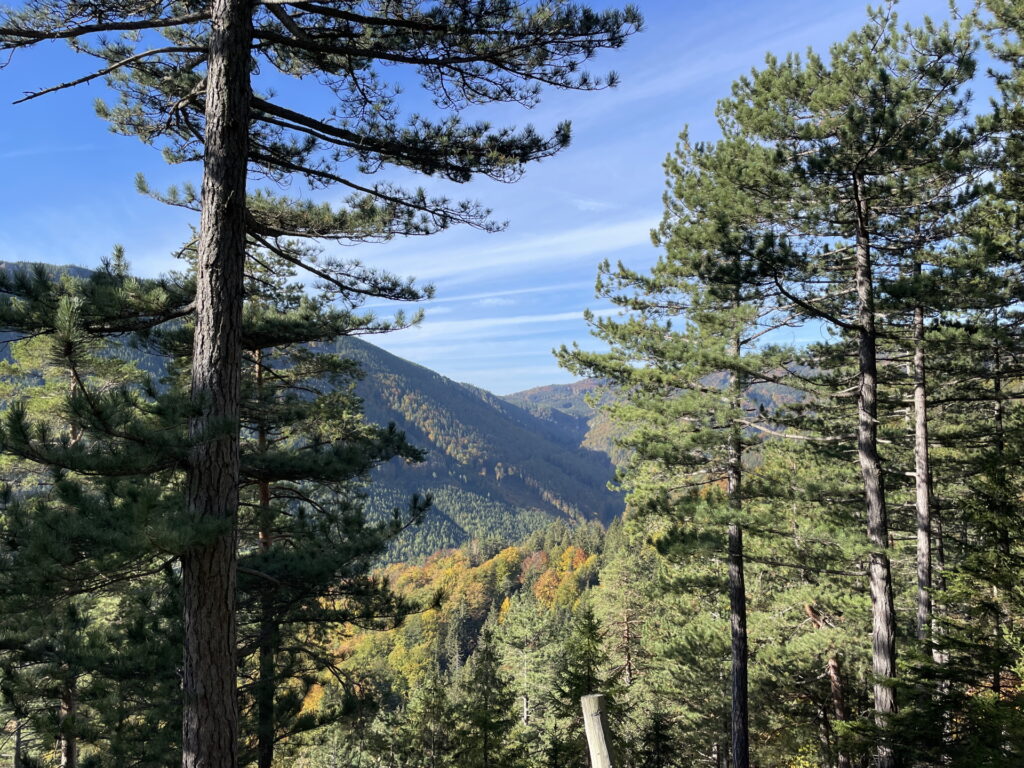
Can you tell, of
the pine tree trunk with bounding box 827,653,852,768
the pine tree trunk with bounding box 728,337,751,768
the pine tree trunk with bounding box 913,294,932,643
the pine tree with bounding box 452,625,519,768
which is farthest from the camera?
the pine tree with bounding box 452,625,519,768

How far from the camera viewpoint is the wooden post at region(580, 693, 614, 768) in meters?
2.33

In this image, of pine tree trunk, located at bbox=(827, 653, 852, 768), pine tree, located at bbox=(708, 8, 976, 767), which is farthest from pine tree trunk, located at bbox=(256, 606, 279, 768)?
pine tree trunk, located at bbox=(827, 653, 852, 768)

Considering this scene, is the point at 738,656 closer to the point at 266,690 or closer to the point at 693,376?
the point at 693,376

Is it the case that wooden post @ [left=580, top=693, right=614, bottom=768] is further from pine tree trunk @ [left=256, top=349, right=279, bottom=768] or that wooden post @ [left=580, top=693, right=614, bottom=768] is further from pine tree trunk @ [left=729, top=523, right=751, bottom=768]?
pine tree trunk @ [left=729, top=523, right=751, bottom=768]

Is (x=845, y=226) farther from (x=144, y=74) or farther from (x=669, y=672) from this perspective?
(x=669, y=672)

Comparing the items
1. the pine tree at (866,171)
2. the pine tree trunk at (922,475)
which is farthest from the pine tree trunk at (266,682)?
the pine tree trunk at (922,475)

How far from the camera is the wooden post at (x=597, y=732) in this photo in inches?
91.9

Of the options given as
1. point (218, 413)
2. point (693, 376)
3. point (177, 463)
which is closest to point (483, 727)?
point (693, 376)

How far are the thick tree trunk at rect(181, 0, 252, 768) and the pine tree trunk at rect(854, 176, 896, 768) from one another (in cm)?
619

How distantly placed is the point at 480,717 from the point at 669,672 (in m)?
4.88

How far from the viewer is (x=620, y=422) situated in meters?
10.5

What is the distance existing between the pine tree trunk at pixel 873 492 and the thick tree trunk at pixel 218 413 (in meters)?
6.19

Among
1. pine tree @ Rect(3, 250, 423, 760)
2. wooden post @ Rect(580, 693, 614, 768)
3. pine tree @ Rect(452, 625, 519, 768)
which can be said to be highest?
pine tree @ Rect(3, 250, 423, 760)

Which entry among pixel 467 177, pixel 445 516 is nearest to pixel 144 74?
pixel 467 177
